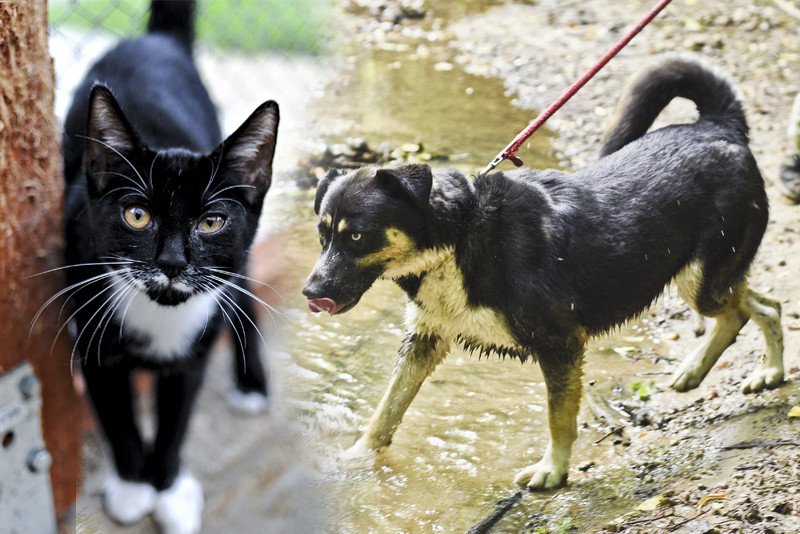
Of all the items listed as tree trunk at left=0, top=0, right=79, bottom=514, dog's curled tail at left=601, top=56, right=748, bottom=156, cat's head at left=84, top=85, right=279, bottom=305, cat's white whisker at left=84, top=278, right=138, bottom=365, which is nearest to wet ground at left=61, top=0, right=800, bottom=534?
dog's curled tail at left=601, top=56, right=748, bottom=156

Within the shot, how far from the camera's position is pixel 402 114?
9.09ft

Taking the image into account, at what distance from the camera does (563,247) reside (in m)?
2.15

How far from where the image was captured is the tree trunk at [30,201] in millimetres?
1973

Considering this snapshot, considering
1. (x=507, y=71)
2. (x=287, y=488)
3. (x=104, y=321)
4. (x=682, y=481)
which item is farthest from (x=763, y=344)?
(x=104, y=321)

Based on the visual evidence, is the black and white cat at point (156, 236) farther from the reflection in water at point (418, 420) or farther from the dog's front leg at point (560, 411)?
the dog's front leg at point (560, 411)

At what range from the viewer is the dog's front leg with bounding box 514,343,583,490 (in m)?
2.14

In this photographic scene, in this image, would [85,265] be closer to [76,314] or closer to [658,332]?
[76,314]

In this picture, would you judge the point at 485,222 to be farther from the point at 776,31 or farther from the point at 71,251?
the point at 776,31

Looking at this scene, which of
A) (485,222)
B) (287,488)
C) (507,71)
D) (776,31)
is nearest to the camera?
(485,222)

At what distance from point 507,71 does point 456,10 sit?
0.39 meters

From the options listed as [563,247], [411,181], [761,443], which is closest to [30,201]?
[411,181]

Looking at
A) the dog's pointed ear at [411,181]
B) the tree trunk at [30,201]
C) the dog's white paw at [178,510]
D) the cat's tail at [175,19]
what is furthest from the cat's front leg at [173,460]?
the cat's tail at [175,19]

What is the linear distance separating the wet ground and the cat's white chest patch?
26cm

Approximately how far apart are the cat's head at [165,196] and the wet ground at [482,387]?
0.37 meters
